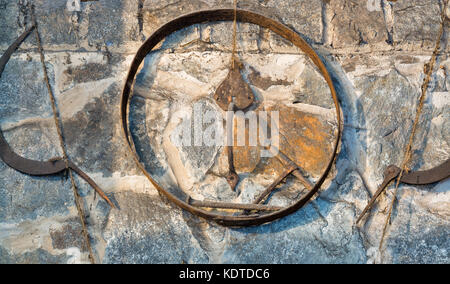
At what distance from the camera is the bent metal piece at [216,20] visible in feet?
4.63

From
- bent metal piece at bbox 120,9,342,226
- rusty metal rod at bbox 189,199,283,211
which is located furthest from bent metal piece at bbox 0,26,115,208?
rusty metal rod at bbox 189,199,283,211

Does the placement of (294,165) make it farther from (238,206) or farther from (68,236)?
(68,236)

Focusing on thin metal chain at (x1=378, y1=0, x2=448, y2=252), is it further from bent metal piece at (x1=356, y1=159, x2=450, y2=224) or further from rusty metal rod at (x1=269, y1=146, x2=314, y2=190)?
rusty metal rod at (x1=269, y1=146, x2=314, y2=190)

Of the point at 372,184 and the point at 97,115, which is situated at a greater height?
the point at 97,115

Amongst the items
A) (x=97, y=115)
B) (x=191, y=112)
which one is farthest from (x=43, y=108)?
(x=191, y=112)

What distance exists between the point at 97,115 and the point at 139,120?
0.13 metres

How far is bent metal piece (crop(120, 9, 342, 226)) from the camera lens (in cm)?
141

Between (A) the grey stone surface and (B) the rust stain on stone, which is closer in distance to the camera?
(B) the rust stain on stone

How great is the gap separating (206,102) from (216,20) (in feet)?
0.89

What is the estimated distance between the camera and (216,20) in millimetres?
1597

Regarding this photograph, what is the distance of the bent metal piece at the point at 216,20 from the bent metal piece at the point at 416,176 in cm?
18

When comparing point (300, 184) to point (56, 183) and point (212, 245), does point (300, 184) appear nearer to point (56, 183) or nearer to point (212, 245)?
point (212, 245)

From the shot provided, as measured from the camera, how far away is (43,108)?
1541mm

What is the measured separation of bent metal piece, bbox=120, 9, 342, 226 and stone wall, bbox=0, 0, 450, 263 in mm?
31
